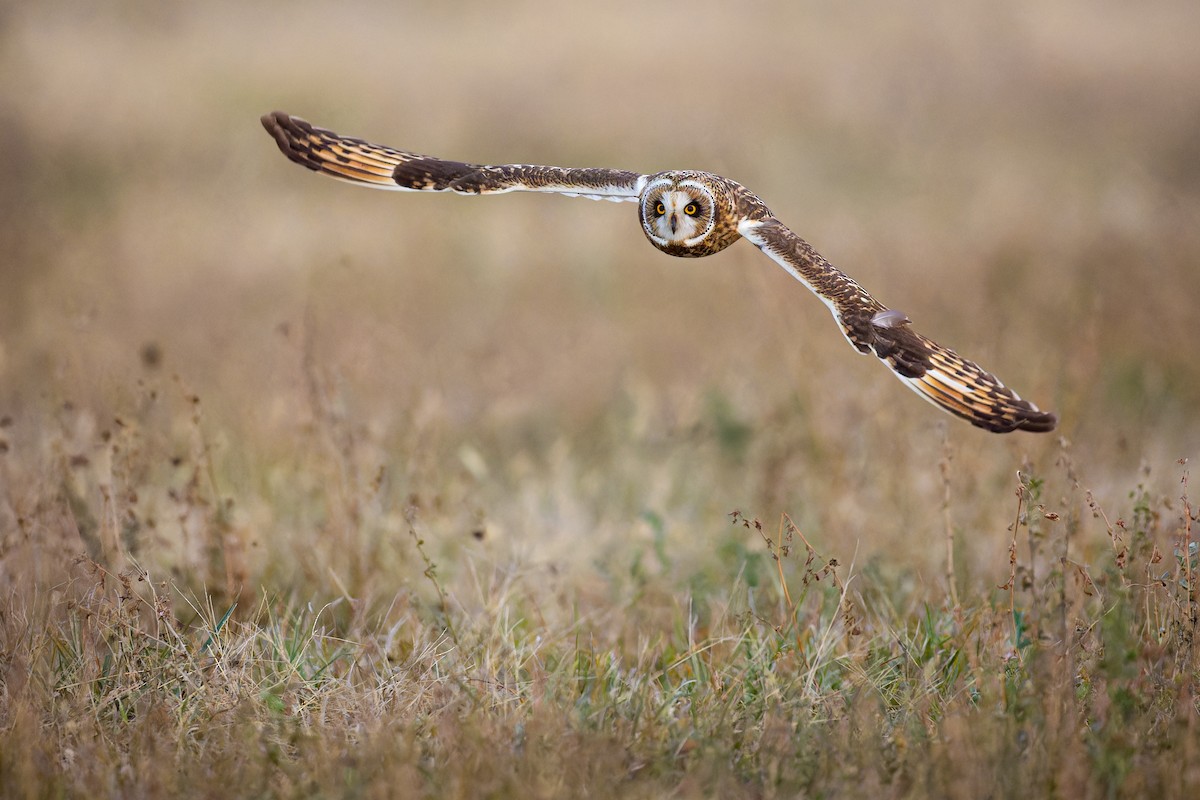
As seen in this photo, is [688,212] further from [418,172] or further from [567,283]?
[567,283]

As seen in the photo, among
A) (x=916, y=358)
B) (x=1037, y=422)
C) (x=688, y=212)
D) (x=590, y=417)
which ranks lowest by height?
(x=590, y=417)

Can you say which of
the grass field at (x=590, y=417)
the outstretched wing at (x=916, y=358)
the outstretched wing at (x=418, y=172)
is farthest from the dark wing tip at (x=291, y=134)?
the outstretched wing at (x=916, y=358)

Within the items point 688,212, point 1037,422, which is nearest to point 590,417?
point 688,212

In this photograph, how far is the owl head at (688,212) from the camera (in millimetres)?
3410

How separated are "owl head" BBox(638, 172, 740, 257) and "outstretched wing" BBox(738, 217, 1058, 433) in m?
0.24

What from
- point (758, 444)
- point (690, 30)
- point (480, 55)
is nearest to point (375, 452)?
point (758, 444)

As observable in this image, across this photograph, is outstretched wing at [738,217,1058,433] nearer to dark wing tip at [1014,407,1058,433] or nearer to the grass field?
dark wing tip at [1014,407,1058,433]

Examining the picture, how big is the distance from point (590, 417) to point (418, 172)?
4.42 meters

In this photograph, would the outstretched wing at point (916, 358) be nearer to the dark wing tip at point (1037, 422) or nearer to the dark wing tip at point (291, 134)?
the dark wing tip at point (1037, 422)

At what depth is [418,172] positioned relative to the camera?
3.60 m

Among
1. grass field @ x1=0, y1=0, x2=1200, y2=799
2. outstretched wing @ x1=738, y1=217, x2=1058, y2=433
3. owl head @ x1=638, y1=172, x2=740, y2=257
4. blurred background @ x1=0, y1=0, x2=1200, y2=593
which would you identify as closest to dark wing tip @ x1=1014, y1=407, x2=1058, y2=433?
outstretched wing @ x1=738, y1=217, x2=1058, y2=433

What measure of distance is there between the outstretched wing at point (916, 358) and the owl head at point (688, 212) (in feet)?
0.79

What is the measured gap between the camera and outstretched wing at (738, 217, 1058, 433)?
2840 millimetres

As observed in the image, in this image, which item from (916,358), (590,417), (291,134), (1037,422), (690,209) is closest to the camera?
(1037,422)
